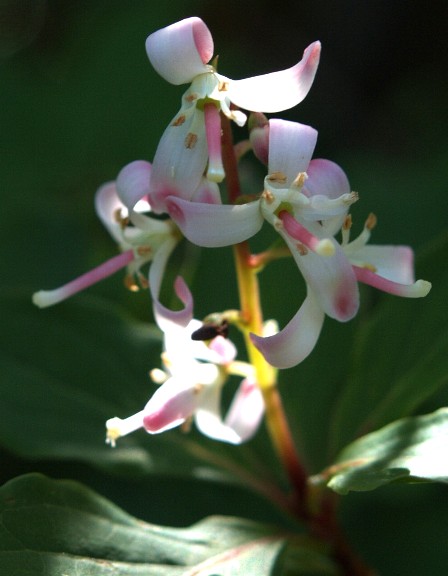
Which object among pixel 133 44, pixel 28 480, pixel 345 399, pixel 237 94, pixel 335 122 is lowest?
pixel 28 480

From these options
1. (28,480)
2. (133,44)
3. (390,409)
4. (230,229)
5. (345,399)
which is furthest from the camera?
(133,44)

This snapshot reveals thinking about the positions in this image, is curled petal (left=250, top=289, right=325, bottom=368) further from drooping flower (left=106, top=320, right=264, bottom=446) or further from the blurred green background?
the blurred green background

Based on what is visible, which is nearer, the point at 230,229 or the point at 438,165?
the point at 230,229

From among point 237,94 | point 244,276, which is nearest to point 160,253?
point 244,276

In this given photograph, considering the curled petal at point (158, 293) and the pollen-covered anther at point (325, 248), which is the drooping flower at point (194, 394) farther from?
the pollen-covered anther at point (325, 248)

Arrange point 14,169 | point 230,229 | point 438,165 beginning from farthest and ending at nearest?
point 14,169 → point 438,165 → point 230,229

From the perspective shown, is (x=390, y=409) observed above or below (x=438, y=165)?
below

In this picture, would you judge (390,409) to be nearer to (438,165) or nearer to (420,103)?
(438,165)
